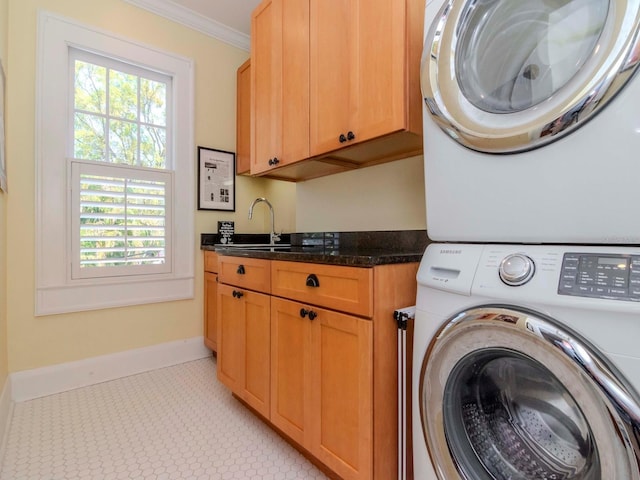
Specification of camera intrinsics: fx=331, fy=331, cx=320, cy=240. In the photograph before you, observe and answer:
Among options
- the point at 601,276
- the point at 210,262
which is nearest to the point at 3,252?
the point at 210,262

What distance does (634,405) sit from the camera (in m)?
0.58

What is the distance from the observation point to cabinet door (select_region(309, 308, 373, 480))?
1.06 meters

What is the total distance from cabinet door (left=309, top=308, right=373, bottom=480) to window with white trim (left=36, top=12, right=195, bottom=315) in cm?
171

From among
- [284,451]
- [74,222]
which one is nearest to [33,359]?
[74,222]

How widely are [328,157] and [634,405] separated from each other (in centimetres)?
143

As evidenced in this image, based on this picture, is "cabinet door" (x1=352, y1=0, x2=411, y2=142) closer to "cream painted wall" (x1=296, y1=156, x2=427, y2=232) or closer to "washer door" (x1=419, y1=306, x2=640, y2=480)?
"cream painted wall" (x1=296, y1=156, x2=427, y2=232)

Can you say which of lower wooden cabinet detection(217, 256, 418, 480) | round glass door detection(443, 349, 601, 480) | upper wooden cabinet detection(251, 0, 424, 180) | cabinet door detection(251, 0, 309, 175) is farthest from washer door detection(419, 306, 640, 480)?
cabinet door detection(251, 0, 309, 175)

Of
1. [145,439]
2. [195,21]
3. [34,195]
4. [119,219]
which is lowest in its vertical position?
[145,439]

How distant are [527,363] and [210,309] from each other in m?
2.26

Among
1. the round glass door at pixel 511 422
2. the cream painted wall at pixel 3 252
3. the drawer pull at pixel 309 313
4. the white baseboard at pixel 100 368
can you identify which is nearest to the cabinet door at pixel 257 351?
the drawer pull at pixel 309 313

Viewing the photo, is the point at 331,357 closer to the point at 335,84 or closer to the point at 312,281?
the point at 312,281

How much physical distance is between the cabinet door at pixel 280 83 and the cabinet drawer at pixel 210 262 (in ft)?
2.79

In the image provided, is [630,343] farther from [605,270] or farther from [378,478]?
[378,478]

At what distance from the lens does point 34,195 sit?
2.01 m
